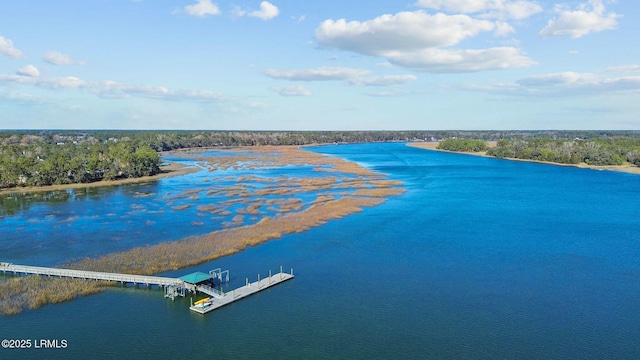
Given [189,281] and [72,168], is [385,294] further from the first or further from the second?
[72,168]

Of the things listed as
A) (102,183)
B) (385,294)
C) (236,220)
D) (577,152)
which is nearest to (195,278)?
(385,294)

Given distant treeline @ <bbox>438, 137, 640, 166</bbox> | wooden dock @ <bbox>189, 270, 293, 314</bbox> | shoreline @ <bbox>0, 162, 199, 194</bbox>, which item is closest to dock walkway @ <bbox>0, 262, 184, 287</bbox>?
wooden dock @ <bbox>189, 270, 293, 314</bbox>

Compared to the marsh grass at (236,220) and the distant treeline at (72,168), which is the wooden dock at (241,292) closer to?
the marsh grass at (236,220)

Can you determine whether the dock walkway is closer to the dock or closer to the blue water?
the dock

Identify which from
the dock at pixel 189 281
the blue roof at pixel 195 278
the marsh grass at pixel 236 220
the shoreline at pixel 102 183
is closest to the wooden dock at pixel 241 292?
the dock at pixel 189 281

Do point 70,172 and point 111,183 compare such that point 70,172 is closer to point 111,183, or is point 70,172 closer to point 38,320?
point 111,183

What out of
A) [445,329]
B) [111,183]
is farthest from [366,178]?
[445,329]
